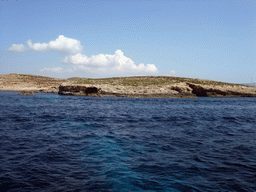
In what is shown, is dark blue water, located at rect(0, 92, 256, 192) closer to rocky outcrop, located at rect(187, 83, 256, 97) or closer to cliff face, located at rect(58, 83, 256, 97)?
cliff face, located at rect(58, 83, 256, 97)

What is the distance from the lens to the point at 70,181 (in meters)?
6.06

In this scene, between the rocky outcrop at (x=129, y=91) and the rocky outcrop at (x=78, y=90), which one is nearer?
the rocky outcrop at (x=129, y=91)

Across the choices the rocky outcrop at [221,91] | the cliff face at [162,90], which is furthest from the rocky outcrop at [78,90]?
the rocky outcrop at [221,91]

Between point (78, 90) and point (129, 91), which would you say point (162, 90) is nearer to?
point (129, 91)

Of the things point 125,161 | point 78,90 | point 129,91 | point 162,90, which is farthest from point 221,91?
point 125,161

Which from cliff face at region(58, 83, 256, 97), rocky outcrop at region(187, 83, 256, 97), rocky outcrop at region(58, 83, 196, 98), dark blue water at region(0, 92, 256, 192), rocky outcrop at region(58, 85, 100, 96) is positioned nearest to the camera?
dark blue water at region(0, 92, 256, 192)

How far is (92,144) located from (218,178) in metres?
6.48

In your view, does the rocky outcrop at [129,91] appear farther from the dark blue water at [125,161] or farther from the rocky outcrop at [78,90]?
the dark blue water at [125,161]

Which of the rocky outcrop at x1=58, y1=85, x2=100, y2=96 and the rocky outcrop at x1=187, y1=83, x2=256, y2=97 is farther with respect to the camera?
the rocky outcrop at x1=187, y1=83, x2=256, y2=97

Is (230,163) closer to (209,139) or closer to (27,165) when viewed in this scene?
(209,139)

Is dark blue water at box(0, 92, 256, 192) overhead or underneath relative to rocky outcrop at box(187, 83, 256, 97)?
underneath

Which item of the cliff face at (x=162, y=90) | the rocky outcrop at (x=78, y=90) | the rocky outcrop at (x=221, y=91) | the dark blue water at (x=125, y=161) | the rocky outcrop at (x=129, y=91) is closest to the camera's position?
the dark blue water at (x=125, y=161)

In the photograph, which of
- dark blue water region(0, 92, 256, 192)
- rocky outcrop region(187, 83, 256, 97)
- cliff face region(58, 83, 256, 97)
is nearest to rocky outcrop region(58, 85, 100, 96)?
cliff face region(58, 83, 256, 97)

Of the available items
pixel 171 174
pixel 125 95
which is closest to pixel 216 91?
pixel 125 95
